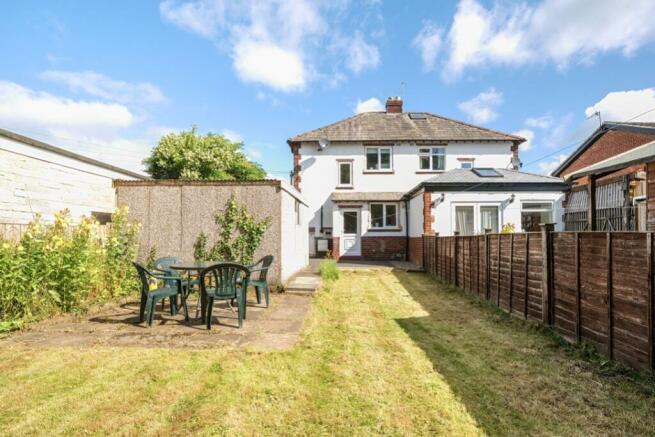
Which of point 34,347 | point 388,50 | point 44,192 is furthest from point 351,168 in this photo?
point 34,347

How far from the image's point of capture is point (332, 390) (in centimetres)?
333

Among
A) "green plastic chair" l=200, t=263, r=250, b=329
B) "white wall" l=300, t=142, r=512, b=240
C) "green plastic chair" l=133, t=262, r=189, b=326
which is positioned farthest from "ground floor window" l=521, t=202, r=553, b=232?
"green plastic chair" l=133, t=262, r=189, b=326

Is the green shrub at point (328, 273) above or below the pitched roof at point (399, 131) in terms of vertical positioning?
below

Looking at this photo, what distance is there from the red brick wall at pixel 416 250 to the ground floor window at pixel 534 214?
4489 mm

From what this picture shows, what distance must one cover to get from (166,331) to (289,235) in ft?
17.1

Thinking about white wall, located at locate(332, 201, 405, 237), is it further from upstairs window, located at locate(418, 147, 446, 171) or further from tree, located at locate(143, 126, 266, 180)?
tree, located at locate(143, 126, 266, 180)

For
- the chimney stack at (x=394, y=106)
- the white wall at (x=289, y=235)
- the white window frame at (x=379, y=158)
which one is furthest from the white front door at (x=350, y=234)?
the chimney stack at (x=394, y=106)

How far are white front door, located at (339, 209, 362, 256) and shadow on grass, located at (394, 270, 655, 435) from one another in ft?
38.9

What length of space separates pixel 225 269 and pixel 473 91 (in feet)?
56.3

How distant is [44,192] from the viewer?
22.4ft

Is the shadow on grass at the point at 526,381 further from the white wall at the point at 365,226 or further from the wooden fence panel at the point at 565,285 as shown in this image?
the white wall at the point at 365,226

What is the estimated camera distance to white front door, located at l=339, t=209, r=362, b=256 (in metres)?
17.9

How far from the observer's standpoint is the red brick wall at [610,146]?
664 inches

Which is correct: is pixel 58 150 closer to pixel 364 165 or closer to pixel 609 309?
pixel 609 309
